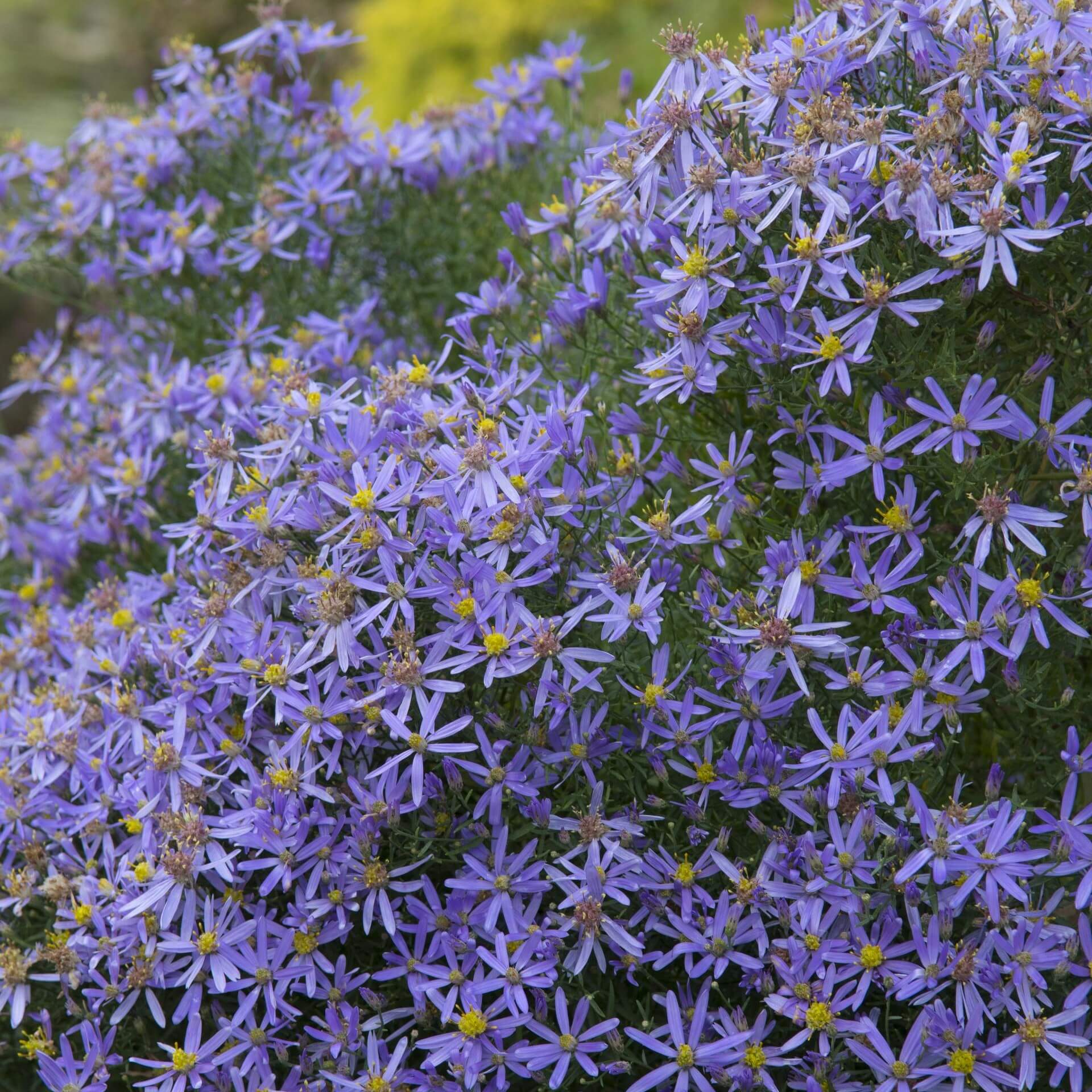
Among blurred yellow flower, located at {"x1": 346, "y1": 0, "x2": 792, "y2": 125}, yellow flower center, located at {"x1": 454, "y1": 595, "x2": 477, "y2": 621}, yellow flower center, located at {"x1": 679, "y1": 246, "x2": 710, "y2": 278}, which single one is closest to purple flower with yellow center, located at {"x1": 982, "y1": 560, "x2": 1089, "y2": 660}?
yellow flower center, located at {"x1": 679, "y1": 246, "x2": 710, "y2": 278}

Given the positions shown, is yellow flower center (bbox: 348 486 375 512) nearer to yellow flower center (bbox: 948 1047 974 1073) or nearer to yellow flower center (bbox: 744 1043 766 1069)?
yellow flower center (bbox: 744 1043 766 1069)

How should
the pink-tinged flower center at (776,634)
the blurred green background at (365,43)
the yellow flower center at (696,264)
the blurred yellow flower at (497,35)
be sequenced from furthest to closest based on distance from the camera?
the blurred green background at (365,43) → the blurred yellow flower at (497,35) → the yellow flower center at (696,264) → the pink-tinged flower center at (776,634)

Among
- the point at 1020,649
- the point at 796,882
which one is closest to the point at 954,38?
the point at 1020,649

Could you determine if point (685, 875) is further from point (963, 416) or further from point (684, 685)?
point (963, 416)

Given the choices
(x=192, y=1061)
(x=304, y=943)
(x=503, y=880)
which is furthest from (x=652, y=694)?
(x=192, y=1061)

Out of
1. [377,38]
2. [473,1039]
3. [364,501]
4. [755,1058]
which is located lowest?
[755,1058]

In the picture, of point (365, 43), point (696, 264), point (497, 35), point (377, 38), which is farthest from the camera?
point (365, 43)

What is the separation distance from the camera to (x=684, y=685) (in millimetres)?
2305

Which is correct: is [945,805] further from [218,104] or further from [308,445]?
[218,104]

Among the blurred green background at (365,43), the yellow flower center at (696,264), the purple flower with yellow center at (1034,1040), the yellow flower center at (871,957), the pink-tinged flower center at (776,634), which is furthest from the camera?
the blurred green background at (365,43)

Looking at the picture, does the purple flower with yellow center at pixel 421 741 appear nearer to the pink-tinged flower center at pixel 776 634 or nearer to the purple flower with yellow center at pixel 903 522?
the pink-tinged flower center at pixel 776 634

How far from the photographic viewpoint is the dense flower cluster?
2.03m

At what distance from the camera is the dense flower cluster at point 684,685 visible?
6.67ft

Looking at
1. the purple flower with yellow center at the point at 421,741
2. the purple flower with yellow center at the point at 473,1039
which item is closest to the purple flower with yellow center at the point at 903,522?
the purple flower with yellow center at the point at 421,741
